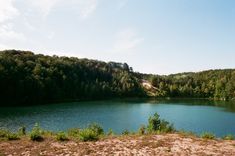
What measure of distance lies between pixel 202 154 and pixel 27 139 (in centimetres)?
1306

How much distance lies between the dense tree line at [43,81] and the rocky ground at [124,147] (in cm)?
10239

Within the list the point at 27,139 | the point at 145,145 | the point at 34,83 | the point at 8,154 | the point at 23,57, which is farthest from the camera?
the point at 23,57

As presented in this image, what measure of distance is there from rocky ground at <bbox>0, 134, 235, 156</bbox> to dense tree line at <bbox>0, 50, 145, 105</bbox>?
102m

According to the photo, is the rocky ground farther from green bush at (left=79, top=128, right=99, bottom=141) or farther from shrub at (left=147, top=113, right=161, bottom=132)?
shrub at (left=147, top=113, right=161, bottom=132)

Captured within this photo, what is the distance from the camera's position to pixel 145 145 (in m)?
21.5

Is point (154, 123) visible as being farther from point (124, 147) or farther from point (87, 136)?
point (124, 147)

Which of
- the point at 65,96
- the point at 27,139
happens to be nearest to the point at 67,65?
the point at 65,96

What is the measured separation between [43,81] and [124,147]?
4990 inches

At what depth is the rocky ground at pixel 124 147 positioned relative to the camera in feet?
65.4

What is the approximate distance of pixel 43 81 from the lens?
14275 cm

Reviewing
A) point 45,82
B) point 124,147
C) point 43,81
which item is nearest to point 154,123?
point 124,147

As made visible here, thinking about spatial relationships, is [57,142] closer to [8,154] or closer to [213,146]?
[8,154]

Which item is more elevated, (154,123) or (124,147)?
(154,123)

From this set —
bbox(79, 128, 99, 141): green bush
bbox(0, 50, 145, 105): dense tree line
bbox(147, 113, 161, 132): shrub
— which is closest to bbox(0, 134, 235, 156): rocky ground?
bbox(79, 128, 99, 141): green bush
